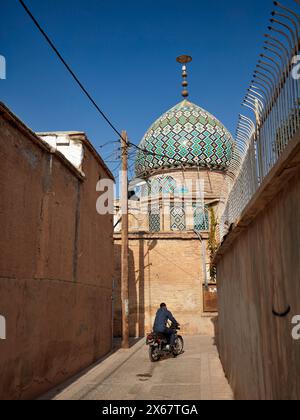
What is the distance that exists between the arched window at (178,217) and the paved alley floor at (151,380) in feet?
28.7

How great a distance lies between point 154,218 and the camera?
20531mm

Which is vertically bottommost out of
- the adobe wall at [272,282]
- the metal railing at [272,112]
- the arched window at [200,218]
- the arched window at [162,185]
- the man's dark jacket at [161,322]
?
the man's dark jacket at [161,322]

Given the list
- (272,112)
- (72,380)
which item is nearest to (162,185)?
(72,380)

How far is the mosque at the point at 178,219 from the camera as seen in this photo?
1568 cm

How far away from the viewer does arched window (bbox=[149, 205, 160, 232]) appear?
20.4m

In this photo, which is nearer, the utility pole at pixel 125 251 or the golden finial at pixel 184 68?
the utility pole at pixel 125 251

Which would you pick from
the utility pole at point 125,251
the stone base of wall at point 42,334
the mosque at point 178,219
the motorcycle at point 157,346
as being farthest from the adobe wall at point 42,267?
the mosque at point 178,219

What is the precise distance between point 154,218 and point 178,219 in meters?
1.22

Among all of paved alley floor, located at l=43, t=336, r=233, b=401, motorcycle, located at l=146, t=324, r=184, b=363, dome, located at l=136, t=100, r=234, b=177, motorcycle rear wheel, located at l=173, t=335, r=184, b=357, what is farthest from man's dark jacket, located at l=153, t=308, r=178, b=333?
dome, located at l=136, t=100, r=234, b=177

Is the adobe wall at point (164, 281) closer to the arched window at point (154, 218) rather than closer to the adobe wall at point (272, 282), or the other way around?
the arched window at point (154, 218)

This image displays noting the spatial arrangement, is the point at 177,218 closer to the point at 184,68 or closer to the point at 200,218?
the point at 200,218

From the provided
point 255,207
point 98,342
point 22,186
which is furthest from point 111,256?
point 255,207

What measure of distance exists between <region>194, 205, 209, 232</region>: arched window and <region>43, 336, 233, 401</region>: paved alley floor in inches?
339
